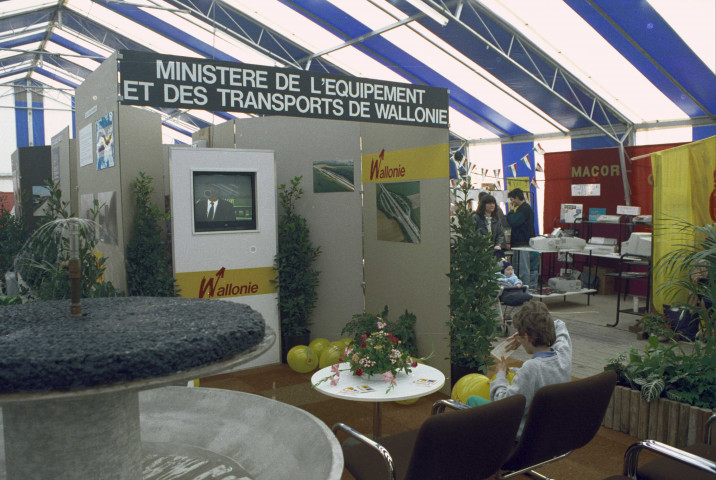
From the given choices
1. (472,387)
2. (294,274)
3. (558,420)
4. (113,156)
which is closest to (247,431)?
(558,420)

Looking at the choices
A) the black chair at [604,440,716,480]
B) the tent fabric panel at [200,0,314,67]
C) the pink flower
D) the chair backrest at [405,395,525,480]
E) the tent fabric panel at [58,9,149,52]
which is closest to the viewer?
the chair backrest at [405,395,525,480]

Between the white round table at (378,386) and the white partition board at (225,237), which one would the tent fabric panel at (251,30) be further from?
the white round table at (378,386)

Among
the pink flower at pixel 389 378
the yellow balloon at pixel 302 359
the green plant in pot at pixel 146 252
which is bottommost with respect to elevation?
the yellow balloon at pixel 302 359

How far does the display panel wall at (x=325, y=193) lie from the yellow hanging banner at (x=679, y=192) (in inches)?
119

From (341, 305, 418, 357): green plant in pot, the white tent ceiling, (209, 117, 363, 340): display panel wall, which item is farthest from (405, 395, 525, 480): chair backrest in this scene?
the white tent ceiling

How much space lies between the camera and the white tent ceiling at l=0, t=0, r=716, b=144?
8.48 meters

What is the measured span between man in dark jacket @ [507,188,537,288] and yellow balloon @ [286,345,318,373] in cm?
402

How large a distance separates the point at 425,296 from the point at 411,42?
713 cm

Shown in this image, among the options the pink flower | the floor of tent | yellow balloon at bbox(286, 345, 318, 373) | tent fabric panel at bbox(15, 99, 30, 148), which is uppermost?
tent fabric panel at bbox(15, 99, 30, 148)

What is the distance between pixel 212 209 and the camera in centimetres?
504

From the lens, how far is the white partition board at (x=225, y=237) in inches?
191

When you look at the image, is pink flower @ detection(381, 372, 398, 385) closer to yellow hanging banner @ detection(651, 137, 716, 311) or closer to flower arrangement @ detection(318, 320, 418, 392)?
flower arrangement @ detection(318, 320, 418, 392)

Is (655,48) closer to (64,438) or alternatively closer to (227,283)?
(227,283)

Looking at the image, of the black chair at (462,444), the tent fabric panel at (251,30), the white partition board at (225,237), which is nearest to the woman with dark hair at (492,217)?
the white partition board at (225,237)
